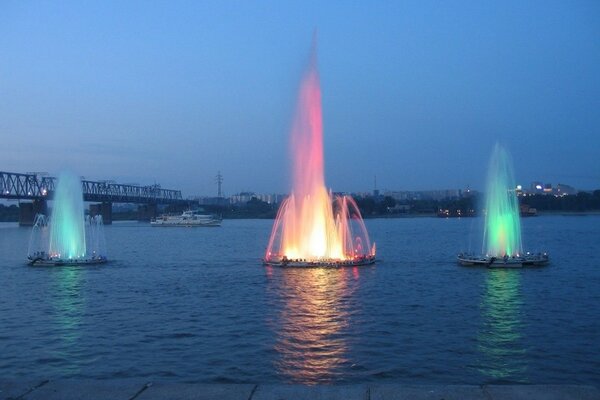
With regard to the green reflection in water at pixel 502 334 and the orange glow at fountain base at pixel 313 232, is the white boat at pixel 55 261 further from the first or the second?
the green reflection in water at pixel 502 334

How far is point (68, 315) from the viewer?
83.1 ft

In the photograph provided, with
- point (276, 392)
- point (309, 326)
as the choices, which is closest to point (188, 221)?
point (309, 326)

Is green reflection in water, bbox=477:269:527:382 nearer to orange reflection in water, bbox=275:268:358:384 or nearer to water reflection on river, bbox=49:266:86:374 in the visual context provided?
orange reflection in water, bbox=275:268:358:384

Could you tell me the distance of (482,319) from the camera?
2316cm

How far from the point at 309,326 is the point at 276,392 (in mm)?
13503

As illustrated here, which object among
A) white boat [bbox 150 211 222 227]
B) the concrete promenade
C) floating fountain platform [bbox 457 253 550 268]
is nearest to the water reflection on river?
the concrete promenade

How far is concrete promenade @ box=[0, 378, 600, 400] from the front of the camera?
8.34 metres

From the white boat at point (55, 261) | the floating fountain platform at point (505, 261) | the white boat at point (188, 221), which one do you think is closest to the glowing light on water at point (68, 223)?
the white boat at point (55, 261)

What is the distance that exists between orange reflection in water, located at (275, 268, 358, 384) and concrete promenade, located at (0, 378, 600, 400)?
626cm

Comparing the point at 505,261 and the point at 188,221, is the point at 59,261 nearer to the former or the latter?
the point at 505,261

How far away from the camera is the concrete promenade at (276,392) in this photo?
8.34 m

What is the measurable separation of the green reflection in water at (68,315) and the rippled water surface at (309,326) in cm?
9

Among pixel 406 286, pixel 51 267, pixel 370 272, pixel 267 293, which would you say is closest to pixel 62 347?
pixel 267 293

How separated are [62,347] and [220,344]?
185 inches
